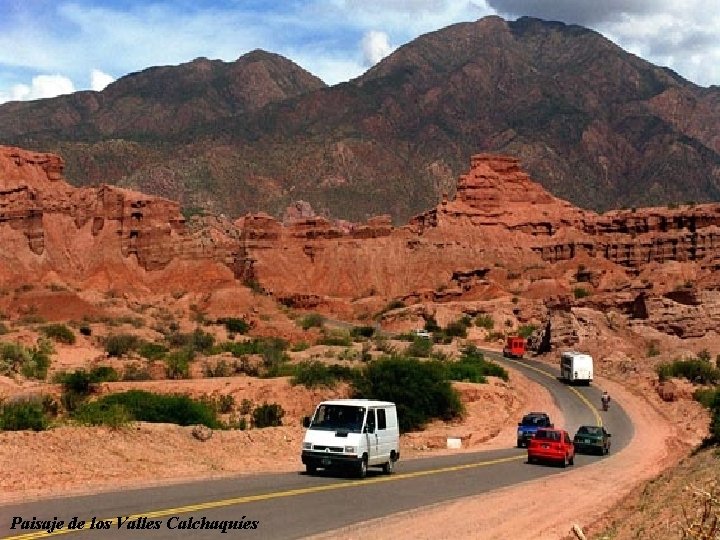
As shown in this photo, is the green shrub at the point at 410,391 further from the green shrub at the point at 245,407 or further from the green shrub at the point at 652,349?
the green shrub at the point at 652,349

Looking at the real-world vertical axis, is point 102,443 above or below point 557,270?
below

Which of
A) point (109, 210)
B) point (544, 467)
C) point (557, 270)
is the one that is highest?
point (109, 210)

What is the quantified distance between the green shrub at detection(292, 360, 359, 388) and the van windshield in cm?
1534

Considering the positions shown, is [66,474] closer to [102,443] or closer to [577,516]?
[102,443]

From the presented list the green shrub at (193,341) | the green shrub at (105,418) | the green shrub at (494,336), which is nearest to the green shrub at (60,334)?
the green shrub at (193,341)

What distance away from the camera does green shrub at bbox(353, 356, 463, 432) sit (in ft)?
113

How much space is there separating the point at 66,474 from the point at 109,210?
10191 cm

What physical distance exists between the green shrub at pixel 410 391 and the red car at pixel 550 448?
27.1 ft

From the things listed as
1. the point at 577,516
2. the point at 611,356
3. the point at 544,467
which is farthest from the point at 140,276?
the point at 577,516

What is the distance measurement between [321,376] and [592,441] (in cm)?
1048

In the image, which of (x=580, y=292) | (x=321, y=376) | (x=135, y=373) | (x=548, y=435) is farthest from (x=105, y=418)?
(x=580, y=292)

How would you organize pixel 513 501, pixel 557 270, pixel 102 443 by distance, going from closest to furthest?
pixel 513 501 → pixel 102 443 → pixel 557 270

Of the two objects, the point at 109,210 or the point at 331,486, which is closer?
the point at 331,486

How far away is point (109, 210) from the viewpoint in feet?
377
